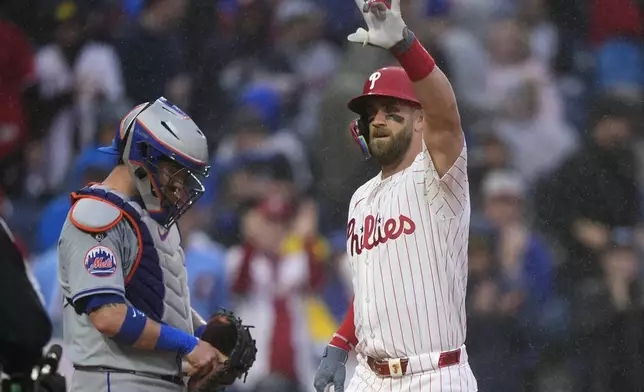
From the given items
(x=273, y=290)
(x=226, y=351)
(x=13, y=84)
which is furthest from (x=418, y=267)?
(x=13, y=84)

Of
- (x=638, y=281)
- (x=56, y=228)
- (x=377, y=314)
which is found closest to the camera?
(x=377, y=314)

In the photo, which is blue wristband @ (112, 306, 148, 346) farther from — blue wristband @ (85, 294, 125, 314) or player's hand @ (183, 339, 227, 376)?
player's hand @ (183, 339, 227, 376)

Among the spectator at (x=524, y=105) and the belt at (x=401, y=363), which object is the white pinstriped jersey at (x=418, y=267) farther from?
the spectator at (x=524, y=105)

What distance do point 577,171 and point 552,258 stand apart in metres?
0.55

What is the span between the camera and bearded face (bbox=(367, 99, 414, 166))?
13.0 ft

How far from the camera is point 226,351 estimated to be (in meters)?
3.98

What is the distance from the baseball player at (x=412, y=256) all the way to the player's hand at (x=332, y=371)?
0.51ft

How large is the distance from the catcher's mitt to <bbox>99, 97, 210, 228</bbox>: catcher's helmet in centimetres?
42

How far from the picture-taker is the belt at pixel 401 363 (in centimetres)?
371

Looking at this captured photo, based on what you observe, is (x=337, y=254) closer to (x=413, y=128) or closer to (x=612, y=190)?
(x=612, y=190)

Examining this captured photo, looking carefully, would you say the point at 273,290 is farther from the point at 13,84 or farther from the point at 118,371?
the point at 118,371

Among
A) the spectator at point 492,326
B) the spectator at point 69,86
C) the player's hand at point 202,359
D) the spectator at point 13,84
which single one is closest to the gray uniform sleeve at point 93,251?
the player's hand at point 202,359

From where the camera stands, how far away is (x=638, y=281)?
250 inches

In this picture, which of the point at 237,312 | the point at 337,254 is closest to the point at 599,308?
the point at 337,254
